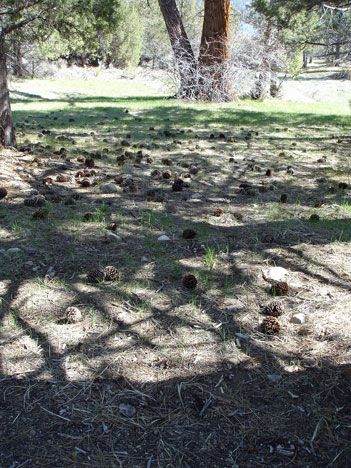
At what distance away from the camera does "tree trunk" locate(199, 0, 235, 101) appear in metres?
12.1

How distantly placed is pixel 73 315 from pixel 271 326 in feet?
3.62

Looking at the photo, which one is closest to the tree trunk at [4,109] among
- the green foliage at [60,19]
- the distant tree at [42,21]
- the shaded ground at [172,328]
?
the distant tree at [42,21]

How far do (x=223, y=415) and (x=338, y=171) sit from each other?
4.59 m

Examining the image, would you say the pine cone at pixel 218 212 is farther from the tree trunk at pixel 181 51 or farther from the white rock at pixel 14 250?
the tree trunk at pixel 181 51

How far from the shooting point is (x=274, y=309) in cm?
237

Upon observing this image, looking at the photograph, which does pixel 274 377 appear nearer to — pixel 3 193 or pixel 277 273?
pixel 277 273

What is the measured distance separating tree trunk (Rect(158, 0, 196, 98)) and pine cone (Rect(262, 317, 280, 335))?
11.5m

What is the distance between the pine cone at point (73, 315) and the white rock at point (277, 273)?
1.27m

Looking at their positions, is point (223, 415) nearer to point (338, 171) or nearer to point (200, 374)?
point (200, 374)

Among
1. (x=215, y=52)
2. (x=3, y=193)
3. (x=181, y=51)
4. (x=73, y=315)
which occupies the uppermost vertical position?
(x=181, y=51)

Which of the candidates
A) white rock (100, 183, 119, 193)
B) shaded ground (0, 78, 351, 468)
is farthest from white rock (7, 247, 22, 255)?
white rock (100, 183, 119, 193)

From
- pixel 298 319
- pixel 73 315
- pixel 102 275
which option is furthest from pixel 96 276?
pixel 298 319

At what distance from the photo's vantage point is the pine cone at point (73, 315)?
89.7 inches

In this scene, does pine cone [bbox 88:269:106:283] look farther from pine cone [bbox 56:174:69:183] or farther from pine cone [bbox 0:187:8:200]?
pine cone [bbox 56:174:69:183]
